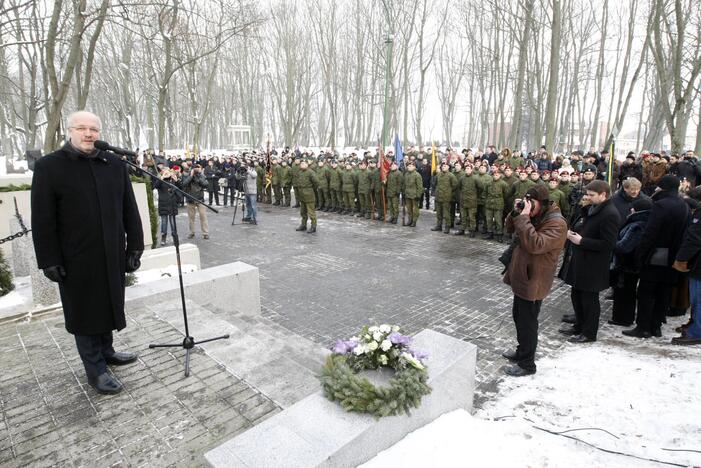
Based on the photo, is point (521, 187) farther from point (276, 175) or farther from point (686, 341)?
point (276, 175)

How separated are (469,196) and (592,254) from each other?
22.0ft

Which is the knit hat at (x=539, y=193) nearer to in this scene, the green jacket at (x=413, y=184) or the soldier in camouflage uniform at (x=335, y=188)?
the green jacket at (x=413, y=184)

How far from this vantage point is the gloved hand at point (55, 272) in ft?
10.1

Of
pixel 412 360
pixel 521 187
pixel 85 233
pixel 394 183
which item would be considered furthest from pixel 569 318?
pixel 394 183

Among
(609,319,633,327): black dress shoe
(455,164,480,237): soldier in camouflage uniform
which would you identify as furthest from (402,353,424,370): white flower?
(455,164,480,237): soldier in camouflage uniform

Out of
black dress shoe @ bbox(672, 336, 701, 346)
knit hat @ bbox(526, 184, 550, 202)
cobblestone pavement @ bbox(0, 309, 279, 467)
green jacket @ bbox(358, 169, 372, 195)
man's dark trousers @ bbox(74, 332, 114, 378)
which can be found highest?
knit hat @ bbox(526, 184, 550, 202)

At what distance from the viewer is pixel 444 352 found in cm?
347

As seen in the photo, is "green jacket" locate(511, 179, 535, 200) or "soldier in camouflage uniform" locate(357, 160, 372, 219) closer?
"green jacket" locate(511, 179, 535, 200)

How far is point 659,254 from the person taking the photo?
5.45 meters

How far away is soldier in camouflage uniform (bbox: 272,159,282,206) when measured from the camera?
17.8 m

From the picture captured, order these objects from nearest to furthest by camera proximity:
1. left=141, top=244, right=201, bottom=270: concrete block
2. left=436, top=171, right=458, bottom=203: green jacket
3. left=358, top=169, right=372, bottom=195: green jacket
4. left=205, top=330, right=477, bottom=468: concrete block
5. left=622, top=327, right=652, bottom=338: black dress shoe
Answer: left=205, top=330, right=477, bottom=468: concrete block < left=622, top=327, right=652, bottom=338: black dress shoe < left=141, top=244, right=201, bottom=270: concrete block < left=436, top=171, right=458, bottom=203: green jacket < left=358, top=169, right=372, bottom=195: green jacket

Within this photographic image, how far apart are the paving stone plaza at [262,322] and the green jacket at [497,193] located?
98cm

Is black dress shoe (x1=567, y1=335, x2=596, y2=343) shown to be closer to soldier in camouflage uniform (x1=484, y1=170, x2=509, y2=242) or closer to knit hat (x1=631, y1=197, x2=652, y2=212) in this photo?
knit hat (x1=631, y1=197, x2=652, y2=212)

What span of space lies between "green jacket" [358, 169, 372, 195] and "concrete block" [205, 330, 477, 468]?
11.7 metres
